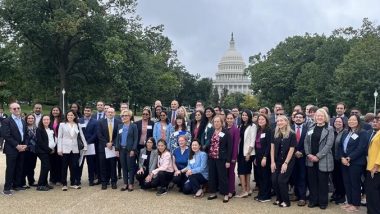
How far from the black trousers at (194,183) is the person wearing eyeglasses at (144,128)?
4.88 ft

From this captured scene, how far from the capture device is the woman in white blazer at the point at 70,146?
8.43m

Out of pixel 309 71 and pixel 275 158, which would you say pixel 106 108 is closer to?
pixel 275 158

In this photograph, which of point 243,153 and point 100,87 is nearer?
point 243,153

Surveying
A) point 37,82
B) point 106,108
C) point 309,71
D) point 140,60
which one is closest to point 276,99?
point 309,71

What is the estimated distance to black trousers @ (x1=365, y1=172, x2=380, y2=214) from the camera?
21.7 ft

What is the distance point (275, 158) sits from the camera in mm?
7480

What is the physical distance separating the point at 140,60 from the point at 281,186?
22.9m

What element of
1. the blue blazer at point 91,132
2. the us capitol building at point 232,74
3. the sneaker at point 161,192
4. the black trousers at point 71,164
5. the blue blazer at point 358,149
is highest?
the us capitol building at point 232,74

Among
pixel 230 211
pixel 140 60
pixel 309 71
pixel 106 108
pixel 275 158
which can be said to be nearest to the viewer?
pixel 230 211

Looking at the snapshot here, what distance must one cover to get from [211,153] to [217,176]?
0.51 m

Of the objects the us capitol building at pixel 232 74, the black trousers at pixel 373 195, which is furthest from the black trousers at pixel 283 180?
the us capitol building at pixel 232 74

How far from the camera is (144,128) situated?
895cm

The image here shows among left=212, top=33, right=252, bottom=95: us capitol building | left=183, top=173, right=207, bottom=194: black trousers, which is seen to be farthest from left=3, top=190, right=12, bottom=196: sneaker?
left=212, top=33, right=252, bottom=95: us capitol building

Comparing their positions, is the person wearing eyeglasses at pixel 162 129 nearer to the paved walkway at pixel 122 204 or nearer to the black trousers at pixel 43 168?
the paved walkway at pixel 122 204
